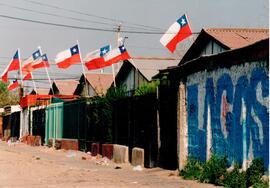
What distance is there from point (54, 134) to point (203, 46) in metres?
9.82

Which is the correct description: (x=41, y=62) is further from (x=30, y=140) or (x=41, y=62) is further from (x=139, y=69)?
(x=139, y=69)

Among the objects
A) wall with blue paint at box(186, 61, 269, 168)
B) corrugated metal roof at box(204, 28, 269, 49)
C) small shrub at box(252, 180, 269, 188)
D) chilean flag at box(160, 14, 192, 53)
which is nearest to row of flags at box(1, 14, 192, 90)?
chilean flag at box(160, 14, 192, 53)

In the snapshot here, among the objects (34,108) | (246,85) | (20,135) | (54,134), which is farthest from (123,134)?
(20,135)

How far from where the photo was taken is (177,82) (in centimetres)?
1644

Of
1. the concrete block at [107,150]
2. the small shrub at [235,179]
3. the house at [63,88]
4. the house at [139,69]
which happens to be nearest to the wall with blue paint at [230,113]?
the small shrub at [235,179]

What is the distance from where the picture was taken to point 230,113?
13156 mm

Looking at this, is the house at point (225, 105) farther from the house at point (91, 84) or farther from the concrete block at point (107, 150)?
the house at point (91, 84)

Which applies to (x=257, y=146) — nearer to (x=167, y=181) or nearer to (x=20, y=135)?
(x=167, y=181)

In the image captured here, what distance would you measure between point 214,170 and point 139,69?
27.1 m

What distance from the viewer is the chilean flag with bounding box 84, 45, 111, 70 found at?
32.2 m

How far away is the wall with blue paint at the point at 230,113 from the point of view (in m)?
11.8

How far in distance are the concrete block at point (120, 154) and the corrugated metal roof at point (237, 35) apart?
9075mm

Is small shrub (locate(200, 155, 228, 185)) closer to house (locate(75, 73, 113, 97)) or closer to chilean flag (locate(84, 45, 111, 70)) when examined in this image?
chilean flag (locate(84, 45, 111, 70))

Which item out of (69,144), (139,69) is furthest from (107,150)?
(139,69)
